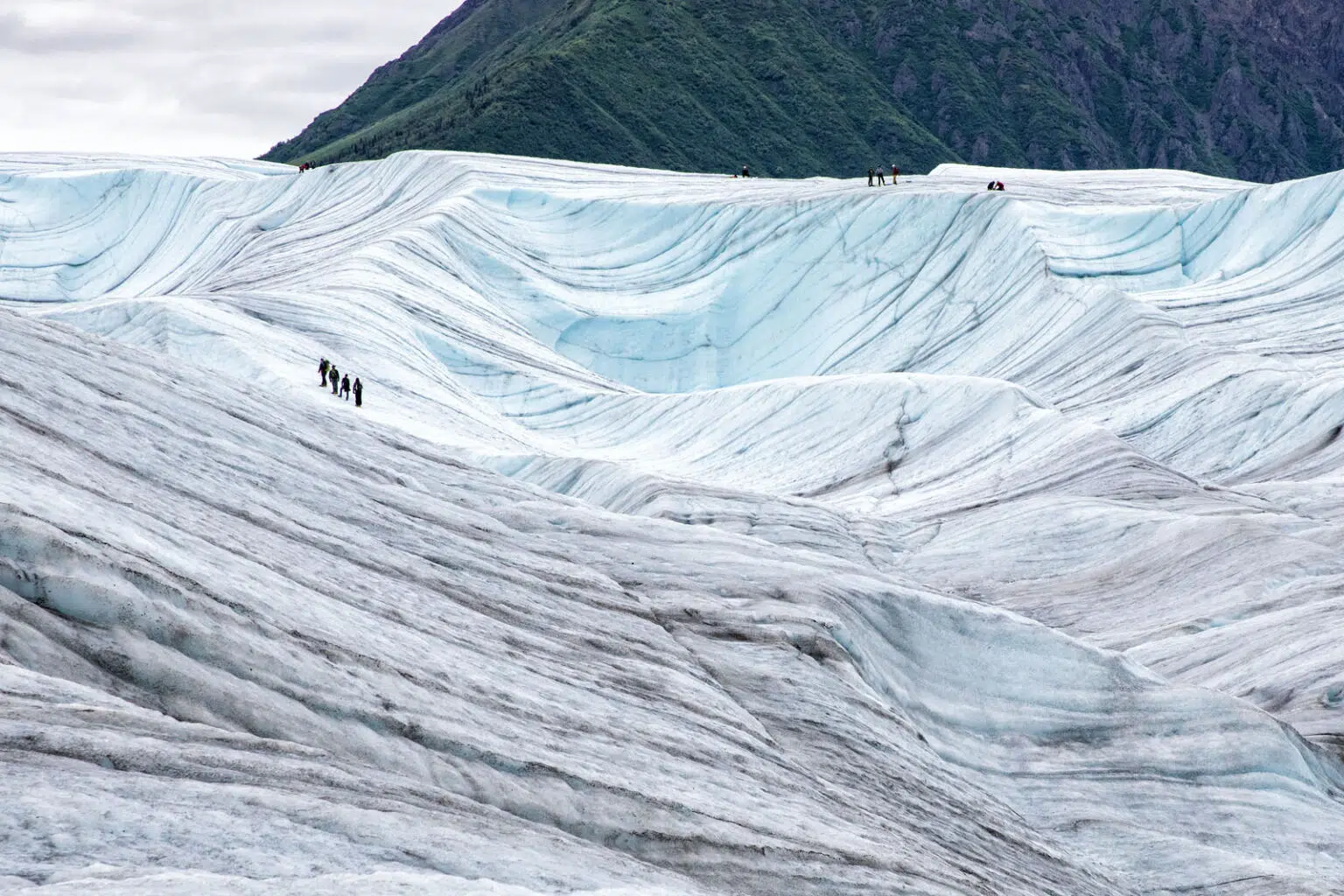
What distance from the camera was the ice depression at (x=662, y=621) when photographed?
838cm

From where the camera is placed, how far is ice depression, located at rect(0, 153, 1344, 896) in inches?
330

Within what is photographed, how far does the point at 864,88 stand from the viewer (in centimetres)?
15912

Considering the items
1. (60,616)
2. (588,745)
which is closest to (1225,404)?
(588,745)

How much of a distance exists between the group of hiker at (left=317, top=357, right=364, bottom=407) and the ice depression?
0.43 metres

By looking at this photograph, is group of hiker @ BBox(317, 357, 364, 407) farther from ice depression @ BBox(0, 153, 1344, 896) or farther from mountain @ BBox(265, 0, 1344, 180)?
mountain @ BBox(265, 0, 1344, 180)

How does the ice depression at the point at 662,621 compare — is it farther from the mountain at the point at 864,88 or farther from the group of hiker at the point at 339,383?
the mountain at the point at 864,88

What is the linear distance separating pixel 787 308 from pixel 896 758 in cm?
3713

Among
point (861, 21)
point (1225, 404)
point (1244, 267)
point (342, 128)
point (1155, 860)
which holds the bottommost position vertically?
point (1155, 860)

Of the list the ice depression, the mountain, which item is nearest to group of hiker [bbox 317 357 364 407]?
the ice depression

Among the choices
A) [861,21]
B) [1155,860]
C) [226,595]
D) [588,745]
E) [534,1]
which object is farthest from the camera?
[534,1]

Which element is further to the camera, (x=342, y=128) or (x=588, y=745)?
(x=342, y=128)

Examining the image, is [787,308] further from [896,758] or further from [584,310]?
[896,758]

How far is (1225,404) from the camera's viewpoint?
33.7m

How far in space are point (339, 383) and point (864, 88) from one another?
13357 centimetres
